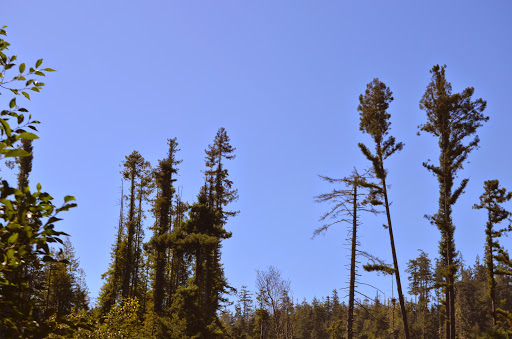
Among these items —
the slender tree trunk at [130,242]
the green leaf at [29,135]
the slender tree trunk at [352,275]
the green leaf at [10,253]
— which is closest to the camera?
the green leaf at [10,253]

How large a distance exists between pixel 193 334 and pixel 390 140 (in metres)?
14.5

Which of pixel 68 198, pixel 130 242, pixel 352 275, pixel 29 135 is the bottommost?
pixel 68 198

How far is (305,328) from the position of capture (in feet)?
298

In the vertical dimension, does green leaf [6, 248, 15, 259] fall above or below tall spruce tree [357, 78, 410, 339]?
below

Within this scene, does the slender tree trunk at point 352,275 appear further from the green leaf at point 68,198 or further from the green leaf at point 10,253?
the green leaf at point 10,253

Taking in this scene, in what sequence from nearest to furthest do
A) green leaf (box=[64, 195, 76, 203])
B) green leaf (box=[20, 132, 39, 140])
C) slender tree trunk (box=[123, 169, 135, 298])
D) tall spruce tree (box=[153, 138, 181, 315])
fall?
green leaf (box=[20, 132, 39, 140]), green leaf (box=[64, 195, 76, 203]), tall spruce tree (box=[153, 138, 181, 315]), slender tree trunk (box=[123, 169, 135, 298])

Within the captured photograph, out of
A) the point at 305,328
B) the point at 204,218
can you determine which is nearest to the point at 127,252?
the point at 204,218

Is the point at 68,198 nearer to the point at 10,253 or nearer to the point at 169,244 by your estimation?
the point at 10,253

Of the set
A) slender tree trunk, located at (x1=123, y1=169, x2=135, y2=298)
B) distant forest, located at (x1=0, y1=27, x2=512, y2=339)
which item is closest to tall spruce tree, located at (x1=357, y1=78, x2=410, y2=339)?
distant forest, located at (x1=0, y1=27, x2=512, y2=339)

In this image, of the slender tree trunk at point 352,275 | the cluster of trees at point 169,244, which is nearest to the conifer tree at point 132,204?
the cluster of trees at point 169,244

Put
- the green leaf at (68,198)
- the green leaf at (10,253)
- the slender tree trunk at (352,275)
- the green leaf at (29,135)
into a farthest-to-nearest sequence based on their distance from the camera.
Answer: the slender tree trunk at (352,275) → the green leaf at (68,198) → the green leaf at (29,135) → the green leaf at (10,253)

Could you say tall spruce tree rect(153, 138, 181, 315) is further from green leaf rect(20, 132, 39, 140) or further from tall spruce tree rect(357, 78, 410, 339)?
green leaf rect(20, 132, 39, 140)

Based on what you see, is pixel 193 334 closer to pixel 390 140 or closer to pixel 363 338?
pixel 390 140

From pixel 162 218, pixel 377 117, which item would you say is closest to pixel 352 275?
pixel 377 117
